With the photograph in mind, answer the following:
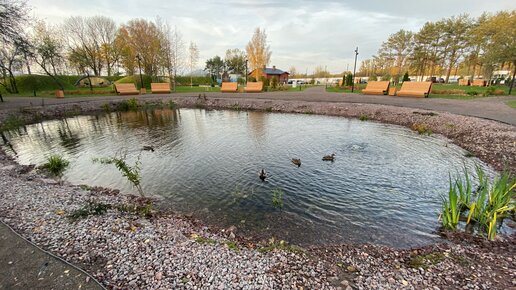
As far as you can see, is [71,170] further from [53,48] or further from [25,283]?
[53,48]

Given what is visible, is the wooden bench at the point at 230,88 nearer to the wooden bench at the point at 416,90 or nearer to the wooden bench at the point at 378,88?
the wooden bench at the point at 378,88

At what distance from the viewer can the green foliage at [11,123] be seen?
14.6 m

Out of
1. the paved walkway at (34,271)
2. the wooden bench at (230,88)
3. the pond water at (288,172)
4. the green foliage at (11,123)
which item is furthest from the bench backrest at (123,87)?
the paved walkway at (34,271)

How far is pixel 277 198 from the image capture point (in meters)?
6.05

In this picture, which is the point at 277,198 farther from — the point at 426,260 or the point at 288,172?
the point at 426,260

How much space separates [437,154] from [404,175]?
3.11 meters

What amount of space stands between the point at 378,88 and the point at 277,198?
24.3 meters

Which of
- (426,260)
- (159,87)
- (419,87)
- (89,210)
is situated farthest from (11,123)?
(419,87)

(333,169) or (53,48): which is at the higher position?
(53,48)

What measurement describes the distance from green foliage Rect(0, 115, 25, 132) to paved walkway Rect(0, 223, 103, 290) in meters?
16.9

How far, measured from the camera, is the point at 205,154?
9.58 metres

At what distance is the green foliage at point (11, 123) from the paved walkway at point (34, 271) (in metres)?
16.9

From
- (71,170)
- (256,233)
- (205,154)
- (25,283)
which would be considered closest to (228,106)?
(205,154)

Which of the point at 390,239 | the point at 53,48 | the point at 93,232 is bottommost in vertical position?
the point at 390,239
